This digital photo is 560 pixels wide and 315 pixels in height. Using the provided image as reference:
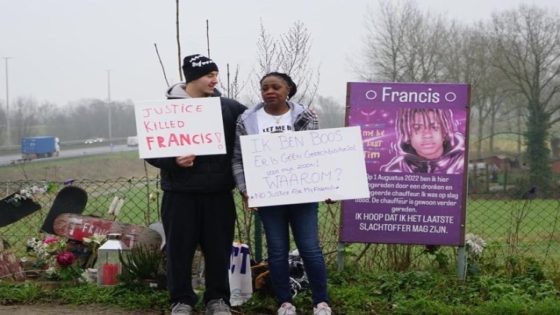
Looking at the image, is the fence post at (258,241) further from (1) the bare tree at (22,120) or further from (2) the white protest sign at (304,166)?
(1) the bare tree at (22,120)

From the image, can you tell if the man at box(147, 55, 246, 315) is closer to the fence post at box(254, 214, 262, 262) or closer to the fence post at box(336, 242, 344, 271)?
the fence post at box(254, 214, 262, 262)

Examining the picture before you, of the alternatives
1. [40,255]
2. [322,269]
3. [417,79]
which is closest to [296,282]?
[322,269]

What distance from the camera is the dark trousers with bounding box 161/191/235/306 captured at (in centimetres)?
474

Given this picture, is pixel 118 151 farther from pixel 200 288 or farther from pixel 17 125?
pixel 200 288

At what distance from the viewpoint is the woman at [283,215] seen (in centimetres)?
476

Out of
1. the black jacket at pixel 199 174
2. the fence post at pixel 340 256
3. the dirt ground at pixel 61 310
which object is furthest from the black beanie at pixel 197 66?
the fence post at pixel 340 256

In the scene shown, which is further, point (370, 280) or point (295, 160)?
point (370, 280)

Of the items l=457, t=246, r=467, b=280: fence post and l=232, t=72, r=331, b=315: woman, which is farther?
l=457, t=246, r=467, b=280: fence post

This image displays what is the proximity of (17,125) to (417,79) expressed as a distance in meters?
31.8

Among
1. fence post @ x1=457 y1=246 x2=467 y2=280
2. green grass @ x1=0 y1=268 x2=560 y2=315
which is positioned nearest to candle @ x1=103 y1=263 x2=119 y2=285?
green grass @ x1=0 y1=268 x2=560 y2=315

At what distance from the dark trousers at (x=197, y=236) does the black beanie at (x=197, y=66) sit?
858 mm

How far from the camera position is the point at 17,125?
52812 millimetres

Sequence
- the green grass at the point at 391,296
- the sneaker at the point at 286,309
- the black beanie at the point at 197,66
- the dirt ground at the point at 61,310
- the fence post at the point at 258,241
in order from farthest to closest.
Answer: the fence post at the point at 258,241 < the dirt ground at the point at 61,310 < the green grass at the point at 391,296 < the sneaker at the point at 286,309 < the black beanie at the point at 197,66

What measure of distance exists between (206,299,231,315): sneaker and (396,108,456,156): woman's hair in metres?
2.02
